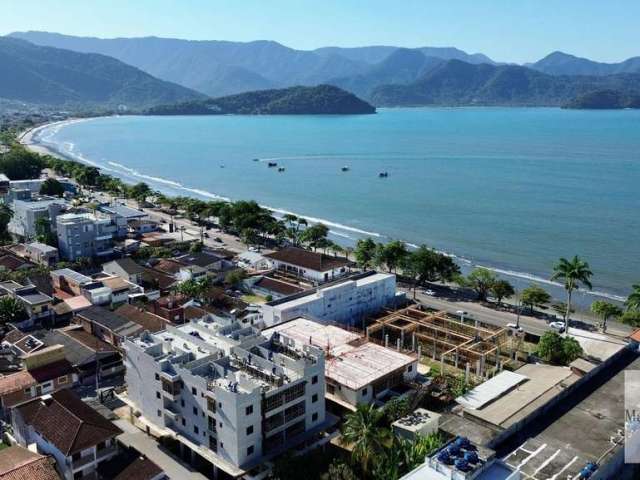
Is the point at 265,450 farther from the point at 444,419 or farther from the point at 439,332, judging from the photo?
the point at 439,332

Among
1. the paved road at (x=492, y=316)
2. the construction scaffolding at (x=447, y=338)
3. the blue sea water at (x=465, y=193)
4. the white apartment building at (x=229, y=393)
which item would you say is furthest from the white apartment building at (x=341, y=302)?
the blue sea water at (x=465, y=193)

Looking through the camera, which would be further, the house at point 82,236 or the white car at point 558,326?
the house at point 82,236

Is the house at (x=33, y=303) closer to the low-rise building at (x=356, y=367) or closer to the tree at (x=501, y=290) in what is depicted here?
the low-rise building at (x=356, y=367)

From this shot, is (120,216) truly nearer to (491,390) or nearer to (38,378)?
(38,378)

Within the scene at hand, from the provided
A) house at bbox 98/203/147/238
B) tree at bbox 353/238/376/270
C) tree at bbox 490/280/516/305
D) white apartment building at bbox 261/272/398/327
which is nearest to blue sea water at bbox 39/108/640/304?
tree at bbox 490/280/516/305

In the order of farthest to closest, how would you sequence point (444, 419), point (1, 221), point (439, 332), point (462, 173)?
point (462, 173) < point (1, 221) < point (439, 332) < point (444, 419)

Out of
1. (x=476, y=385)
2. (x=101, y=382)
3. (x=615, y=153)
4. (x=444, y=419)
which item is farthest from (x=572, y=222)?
(x=615, y=153)
